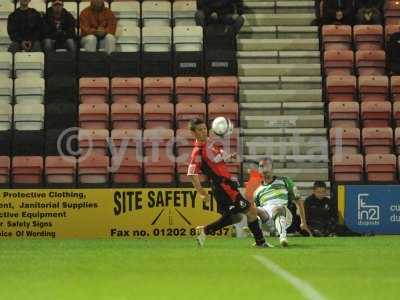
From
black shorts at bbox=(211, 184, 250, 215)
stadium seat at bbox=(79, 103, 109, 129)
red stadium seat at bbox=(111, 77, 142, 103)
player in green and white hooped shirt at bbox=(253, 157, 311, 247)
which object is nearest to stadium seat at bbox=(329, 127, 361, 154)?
red stadium seat at bbox=(111, 77, 142, 103)

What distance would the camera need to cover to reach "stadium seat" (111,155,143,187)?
19.8 m

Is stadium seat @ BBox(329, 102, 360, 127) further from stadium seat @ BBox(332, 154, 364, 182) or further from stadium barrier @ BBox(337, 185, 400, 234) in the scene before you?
stadium barrier @ BBox(337, 185, 400, 234)

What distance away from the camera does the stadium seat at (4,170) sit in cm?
1958

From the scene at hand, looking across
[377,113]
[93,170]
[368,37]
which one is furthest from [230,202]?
[368,37]

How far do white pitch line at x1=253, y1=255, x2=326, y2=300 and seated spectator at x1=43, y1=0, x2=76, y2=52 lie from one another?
36.5ft

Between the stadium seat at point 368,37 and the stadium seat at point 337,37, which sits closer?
the stadium seat at point 368,37

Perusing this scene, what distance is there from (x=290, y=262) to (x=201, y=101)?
10203mm

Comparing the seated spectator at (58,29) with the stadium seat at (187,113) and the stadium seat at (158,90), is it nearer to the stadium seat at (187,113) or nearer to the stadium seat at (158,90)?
the stadium seat at (158,90)

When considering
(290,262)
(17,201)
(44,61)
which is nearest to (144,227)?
(17,201)

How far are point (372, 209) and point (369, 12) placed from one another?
5489 millimetres

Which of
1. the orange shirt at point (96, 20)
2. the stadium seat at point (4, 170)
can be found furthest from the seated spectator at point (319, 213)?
the orange shirt at point (96, 20)

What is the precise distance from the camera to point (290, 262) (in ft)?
36.8

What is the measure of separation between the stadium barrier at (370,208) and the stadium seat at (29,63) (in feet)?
23.0

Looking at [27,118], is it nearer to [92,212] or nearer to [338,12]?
[92,212]
